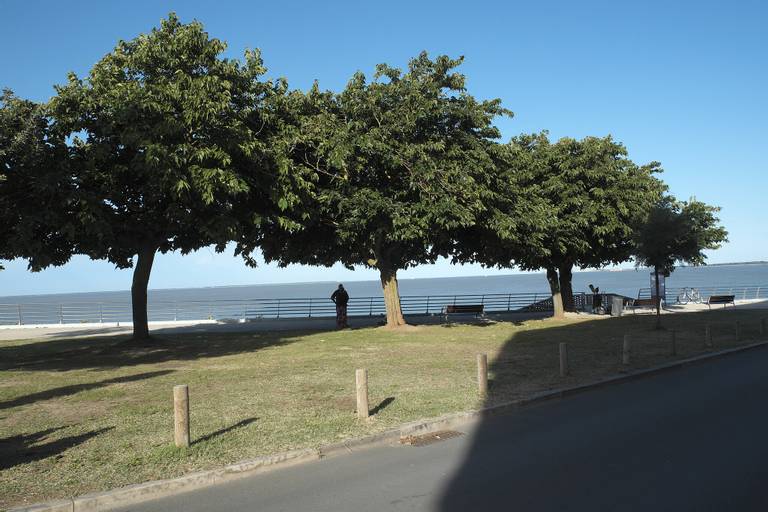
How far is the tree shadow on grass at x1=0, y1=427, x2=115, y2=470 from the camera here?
620 cm

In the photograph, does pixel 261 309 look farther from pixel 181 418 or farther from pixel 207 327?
pixel 181 418

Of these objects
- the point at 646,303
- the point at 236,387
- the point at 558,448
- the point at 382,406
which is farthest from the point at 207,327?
the point at 558,448

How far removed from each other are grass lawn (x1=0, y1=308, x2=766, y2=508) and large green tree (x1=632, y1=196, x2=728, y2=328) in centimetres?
245

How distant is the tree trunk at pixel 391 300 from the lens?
864 inches

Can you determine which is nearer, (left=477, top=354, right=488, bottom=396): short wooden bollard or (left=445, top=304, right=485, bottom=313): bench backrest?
(left=477, top=354, right=488, bottom=396): short wooden bollard

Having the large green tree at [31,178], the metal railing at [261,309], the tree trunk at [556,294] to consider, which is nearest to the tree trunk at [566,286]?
the tree trunk at [556,294]

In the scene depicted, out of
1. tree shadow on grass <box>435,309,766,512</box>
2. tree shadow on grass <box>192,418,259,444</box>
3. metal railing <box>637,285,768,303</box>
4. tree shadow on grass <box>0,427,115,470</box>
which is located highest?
tree shadow on grass <box>0,427,115,470</box>

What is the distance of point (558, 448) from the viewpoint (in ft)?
20.8

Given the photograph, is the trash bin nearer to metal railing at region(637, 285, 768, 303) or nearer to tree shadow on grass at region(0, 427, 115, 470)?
metal railing at region(637, 285, 768, 303)

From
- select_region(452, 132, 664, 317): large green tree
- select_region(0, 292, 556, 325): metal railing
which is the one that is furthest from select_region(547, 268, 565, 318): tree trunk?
select_region(0, 292, 556, 325): metal railing

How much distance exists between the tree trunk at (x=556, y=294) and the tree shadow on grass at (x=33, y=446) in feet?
72.6

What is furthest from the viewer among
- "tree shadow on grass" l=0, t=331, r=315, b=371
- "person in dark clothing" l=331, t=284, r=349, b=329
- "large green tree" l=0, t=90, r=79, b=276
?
"person in dark clothing" l=331, t=284, r=349, b=329

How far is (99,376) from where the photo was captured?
12.1 meters

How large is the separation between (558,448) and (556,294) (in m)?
21.1
